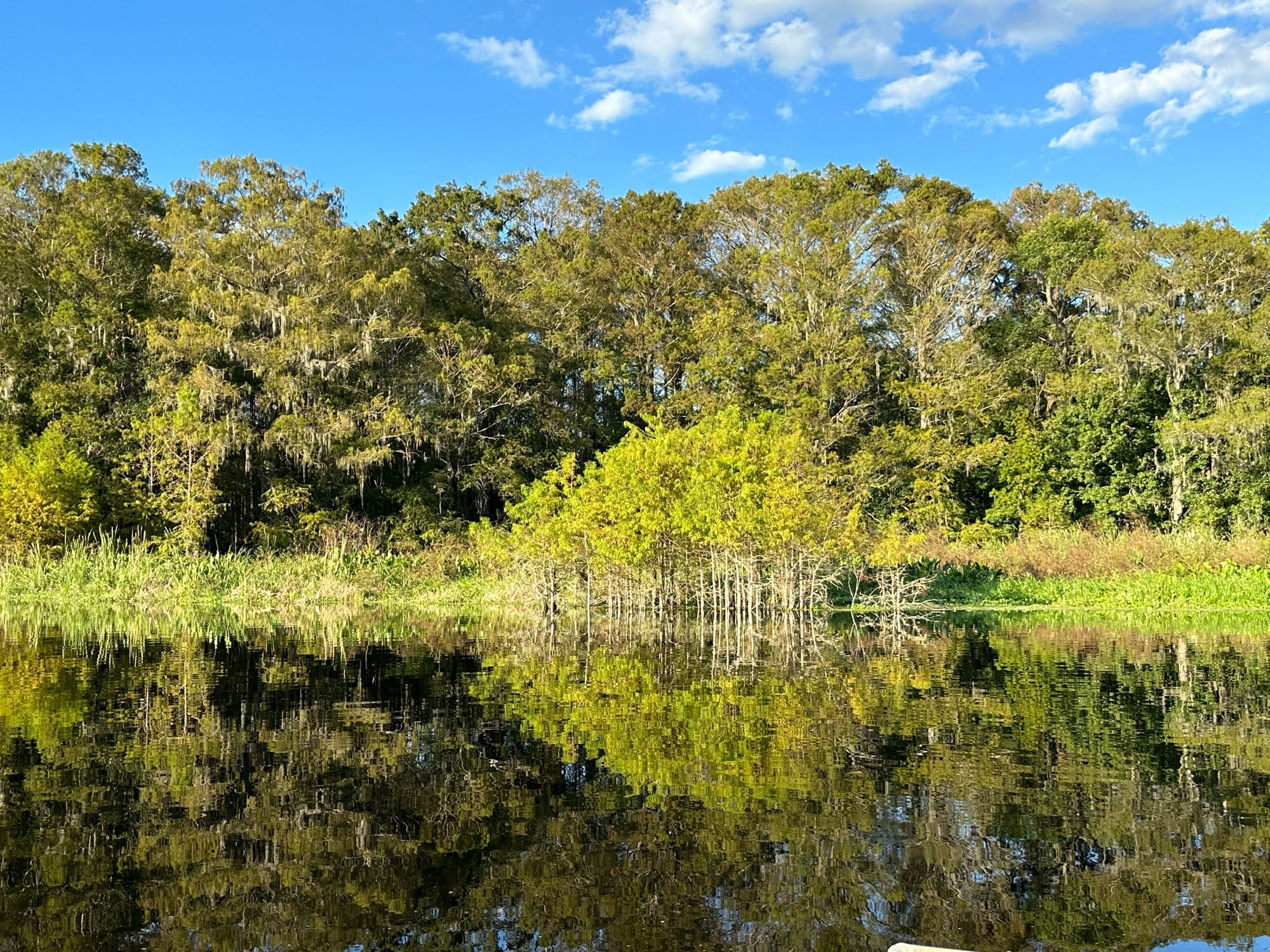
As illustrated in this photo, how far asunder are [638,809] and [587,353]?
3699cm

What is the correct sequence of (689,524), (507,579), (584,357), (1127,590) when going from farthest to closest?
1. (584,357)
2. (507,579)
3. (1127,590)
4. (689,524)

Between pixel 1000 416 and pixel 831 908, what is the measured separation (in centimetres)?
4036

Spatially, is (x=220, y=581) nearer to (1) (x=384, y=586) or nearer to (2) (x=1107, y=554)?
(1) (x=384, y=586)

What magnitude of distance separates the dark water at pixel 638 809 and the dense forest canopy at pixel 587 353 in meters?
24.2

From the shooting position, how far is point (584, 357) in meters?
43.6

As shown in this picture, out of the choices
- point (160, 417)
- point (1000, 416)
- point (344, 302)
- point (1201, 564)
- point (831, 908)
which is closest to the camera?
point (831, 908)

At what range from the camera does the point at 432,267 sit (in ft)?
146

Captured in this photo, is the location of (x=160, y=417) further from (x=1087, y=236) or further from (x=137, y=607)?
(x=1087, y=236)

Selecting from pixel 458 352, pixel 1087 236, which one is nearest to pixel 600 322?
pixel 458 352

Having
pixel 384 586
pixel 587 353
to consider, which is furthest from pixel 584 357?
pixel 384 586

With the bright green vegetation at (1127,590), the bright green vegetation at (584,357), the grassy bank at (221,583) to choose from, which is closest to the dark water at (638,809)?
the bright green vegetation at (1127,590)

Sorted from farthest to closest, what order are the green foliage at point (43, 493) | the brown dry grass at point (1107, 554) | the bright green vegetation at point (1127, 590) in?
the green foliage at point (43, 493)
the brown dry grass at point (1107, 554)
the bright green vegetation at point (1127, 590)

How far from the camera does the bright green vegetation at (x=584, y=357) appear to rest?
3706 centimetres

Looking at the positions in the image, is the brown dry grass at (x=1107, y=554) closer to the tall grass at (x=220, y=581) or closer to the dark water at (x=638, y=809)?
the dark water at (x=638, y=809)
